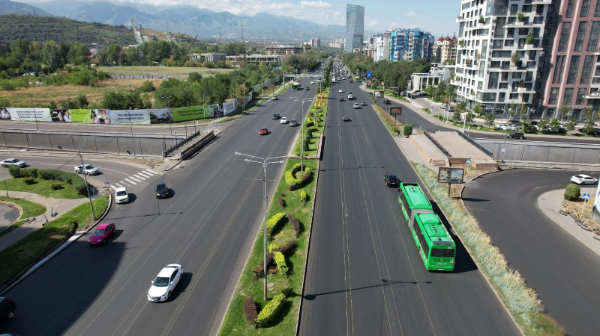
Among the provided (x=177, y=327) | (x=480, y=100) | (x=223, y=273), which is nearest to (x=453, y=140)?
(x=480, y=100)

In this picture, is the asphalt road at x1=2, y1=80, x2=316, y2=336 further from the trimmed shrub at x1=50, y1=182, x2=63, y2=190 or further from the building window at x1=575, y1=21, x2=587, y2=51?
the building window at x1=575, y1=21, x2=587, y2=51

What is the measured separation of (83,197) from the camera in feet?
141

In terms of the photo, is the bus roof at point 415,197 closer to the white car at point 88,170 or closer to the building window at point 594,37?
the white car at point 88,170

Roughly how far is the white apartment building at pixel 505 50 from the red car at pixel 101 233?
81.4 m

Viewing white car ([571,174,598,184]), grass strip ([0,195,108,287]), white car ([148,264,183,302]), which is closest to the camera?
white car ([148,264,183,302])

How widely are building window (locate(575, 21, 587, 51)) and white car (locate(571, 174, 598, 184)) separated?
46.1 metres

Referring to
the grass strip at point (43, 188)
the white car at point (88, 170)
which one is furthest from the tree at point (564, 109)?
the grass strip at point (43, 188)

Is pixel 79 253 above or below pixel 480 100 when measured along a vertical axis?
below

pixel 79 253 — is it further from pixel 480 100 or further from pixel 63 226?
pixel 480 100

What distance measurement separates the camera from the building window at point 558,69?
259ft

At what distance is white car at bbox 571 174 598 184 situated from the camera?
4547 cm

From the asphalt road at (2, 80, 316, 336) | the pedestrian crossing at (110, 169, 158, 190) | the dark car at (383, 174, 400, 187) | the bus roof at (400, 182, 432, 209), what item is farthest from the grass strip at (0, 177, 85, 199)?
the bus roof at (400, 182, 432, 209)

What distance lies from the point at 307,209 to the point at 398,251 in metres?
11.0

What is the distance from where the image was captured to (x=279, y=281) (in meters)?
26.2
